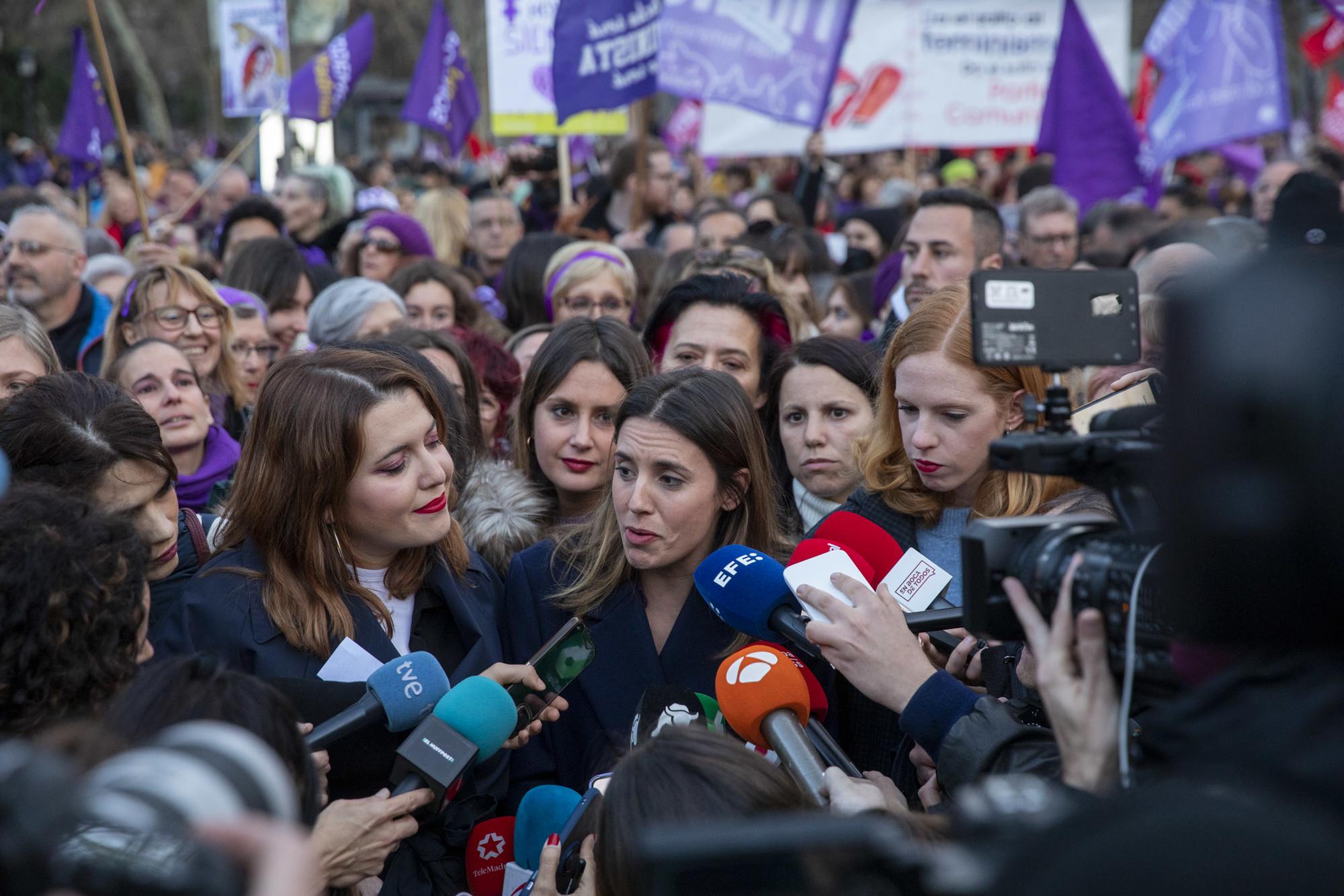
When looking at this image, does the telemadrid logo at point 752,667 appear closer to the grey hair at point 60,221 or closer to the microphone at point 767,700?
the microphone at point 767,700

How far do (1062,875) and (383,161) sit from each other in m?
17.2

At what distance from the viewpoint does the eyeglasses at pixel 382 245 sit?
25.5 ft

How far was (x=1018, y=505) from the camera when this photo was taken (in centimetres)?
330

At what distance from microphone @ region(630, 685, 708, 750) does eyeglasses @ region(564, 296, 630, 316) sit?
323 centimetres

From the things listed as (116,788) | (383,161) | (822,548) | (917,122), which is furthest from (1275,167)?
(383,161)

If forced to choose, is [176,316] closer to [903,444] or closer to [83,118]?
[903,444]

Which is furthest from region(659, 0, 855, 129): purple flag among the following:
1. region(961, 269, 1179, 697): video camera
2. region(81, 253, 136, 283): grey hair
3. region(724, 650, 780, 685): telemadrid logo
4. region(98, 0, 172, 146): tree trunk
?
region(98, 0, 172, 146): tree trunk

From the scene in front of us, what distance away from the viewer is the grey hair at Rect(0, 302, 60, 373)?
4.00 m

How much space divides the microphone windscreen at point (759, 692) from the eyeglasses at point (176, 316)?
11.3 ft

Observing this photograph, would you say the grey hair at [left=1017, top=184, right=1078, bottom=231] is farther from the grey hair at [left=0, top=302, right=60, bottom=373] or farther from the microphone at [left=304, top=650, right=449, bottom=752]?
the microphone at [left=304, top=650, right=449, bottom=752]

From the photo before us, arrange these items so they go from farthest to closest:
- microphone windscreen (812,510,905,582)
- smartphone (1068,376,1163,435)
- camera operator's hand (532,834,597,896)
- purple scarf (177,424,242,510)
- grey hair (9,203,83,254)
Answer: grey hair (9,203,83,254), purple scarf (177,424,242,510), microphone windscreen (812,510,905,582), smartphone (1068,376,1163,435), camera operator's hand (532,834,597,896)

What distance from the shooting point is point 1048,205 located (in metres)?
8.30

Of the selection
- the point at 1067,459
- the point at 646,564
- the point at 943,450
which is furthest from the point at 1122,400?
the point at 1067,459

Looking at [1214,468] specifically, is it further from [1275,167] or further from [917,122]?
[917,122]
